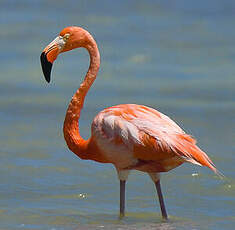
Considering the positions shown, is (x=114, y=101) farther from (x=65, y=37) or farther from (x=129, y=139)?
(x=129, y=139)

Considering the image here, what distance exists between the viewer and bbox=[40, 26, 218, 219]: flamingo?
20.8 ft

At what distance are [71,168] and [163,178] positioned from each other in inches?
33.9

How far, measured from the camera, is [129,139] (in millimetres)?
6402

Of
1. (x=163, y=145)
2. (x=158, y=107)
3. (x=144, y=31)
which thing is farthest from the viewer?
(x=144, y=31)


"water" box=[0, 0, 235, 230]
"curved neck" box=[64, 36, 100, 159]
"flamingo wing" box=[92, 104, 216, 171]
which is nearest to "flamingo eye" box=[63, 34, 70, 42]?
"curved neck" box=[64, 36, 100, 159]

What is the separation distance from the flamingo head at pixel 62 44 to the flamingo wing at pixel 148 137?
0.59 metres

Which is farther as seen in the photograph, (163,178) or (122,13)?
(122,13)

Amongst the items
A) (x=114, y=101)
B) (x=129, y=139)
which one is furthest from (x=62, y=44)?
(x=114, y=101)

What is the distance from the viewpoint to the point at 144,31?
12.8m

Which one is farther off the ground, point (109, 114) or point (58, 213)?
point (109, 114)

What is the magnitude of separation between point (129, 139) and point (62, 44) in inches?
37.7

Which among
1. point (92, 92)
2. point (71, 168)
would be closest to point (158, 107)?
point (92, 92)

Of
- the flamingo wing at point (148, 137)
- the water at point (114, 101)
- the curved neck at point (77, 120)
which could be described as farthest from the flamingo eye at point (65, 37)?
the water at point (114, 101)

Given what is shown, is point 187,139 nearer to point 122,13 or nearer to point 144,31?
point 144,31
